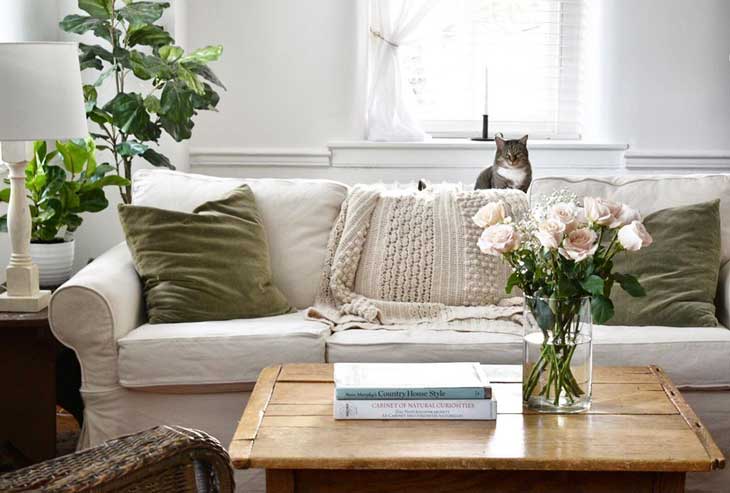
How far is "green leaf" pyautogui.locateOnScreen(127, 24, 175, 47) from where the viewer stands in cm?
402

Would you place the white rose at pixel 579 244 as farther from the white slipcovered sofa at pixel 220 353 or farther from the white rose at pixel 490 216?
the white slipcovered sofa at pixel 220 353

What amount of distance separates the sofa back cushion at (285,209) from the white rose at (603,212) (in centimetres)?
140

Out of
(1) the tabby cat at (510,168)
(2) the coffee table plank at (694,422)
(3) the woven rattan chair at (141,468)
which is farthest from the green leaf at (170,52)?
(3) the woven rattan chair at (141,468)

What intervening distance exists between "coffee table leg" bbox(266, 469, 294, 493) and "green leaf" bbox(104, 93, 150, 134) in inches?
82.0

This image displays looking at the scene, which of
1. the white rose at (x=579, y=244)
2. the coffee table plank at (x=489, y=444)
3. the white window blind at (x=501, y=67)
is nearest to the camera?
the coffee table plank at (x=489, y=444)

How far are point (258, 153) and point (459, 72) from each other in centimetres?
101

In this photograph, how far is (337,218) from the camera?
11.6ft

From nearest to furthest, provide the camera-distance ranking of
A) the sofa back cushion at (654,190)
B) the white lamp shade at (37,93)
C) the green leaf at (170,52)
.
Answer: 1. the white lamp shade at (37,93)
2. the sofa back cushion at (654,190)
3. the green leaf at (170,52)

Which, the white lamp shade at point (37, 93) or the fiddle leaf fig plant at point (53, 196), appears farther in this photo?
the fiddle leaf fig plant at point (53, 196)

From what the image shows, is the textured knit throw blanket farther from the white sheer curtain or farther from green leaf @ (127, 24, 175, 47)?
the white sheer curtain

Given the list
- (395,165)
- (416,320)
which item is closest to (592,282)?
(416,320)

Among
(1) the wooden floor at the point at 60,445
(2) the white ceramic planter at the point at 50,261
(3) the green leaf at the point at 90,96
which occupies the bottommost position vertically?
(1) the wooden floor at the point at 60,445

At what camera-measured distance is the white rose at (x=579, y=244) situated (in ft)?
7.13

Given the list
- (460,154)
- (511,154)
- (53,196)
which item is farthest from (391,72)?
(53,196)
